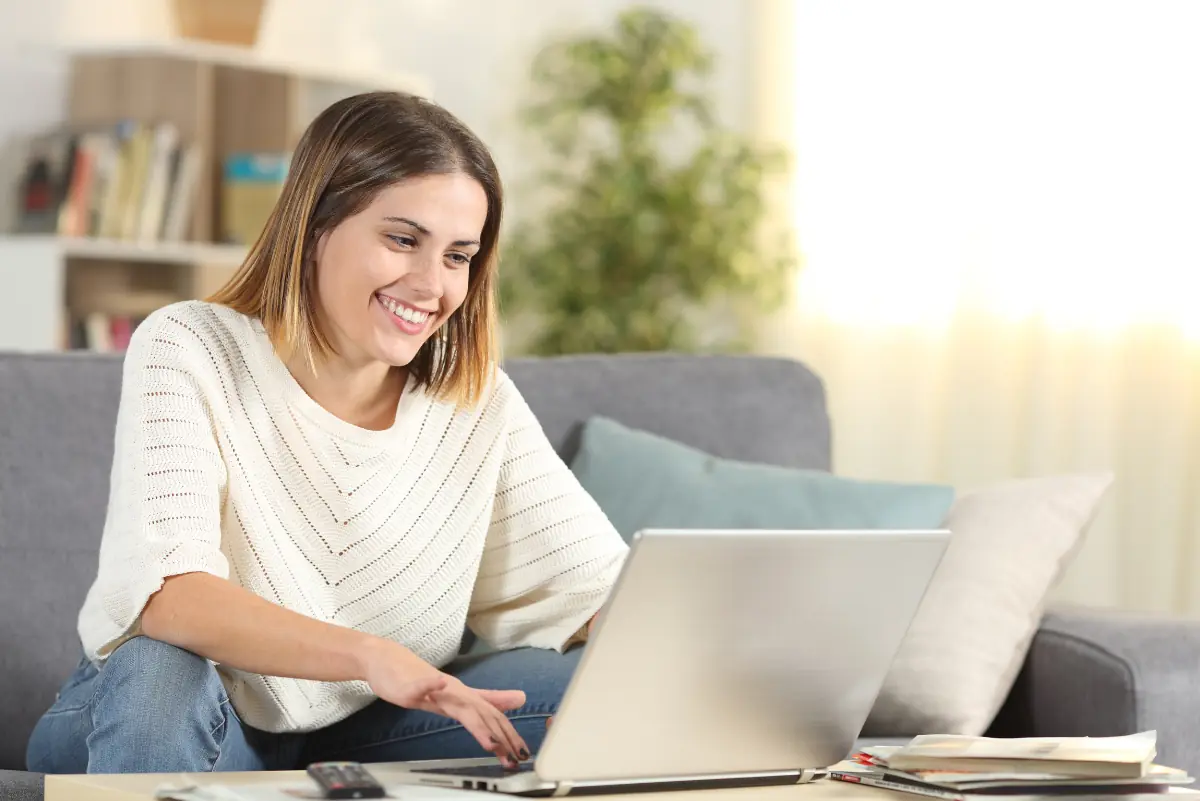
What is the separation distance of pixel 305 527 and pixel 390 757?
0.86 feet

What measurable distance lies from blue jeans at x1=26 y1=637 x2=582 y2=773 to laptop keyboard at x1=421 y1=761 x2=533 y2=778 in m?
0.26

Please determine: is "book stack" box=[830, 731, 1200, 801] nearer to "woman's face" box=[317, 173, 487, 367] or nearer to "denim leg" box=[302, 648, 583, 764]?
"denim leg" box=[302, 648, 583, 764]

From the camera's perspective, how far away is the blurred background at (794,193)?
11.1 ft

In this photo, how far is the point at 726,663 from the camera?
1.19m

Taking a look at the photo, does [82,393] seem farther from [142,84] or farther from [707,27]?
[707,27]

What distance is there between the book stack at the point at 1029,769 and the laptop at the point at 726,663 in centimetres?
8

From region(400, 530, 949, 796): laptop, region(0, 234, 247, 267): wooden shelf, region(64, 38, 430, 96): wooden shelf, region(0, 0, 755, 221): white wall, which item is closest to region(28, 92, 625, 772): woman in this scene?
region(400, 530, 949, 796): laptop

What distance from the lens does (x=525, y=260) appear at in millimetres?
4020

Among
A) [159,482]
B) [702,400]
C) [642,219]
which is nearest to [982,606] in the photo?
[702,400]

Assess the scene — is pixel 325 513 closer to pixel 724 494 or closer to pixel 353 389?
pixel 353 389

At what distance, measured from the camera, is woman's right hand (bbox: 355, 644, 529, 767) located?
125 cm

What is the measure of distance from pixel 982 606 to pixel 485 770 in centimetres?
96

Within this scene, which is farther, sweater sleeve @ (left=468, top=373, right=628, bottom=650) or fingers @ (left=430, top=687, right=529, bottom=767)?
sweater sleeve @ (left=468, top=373, right=628, bottom=650)

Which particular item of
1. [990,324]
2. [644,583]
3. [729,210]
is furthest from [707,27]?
[644,583]
